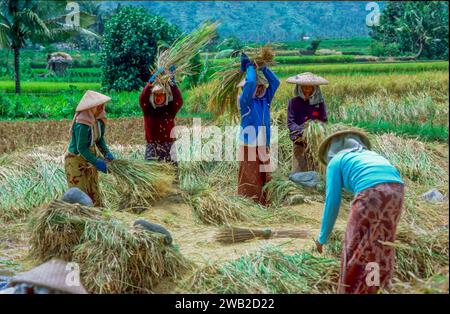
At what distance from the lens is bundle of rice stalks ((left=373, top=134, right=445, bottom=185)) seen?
947 centimetres

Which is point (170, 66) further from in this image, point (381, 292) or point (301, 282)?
point (381, 292)

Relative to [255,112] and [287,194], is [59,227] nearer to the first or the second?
[255,112]

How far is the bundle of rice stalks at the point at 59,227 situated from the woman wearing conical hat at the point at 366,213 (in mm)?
2051

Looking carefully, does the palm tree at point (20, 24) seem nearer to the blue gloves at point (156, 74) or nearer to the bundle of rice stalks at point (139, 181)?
the blue gloves at point (156, 74)

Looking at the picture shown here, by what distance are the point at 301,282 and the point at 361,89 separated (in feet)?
31.9

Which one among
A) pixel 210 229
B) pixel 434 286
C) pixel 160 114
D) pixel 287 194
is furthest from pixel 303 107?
pixel 434 286

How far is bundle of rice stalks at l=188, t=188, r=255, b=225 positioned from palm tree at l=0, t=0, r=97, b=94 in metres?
12.8

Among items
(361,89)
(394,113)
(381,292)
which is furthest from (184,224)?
(361,89)

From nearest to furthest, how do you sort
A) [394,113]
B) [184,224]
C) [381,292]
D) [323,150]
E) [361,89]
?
[381,292]
[323,150]
[184,224]
[394,113]
[361,89]

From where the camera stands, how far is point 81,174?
6988mm

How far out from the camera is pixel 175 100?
791cm

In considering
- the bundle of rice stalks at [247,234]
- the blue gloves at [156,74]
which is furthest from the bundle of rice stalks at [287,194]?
the blue gloves at [156,74]

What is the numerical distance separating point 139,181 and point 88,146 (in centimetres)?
80

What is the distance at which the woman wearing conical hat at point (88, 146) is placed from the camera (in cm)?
676
